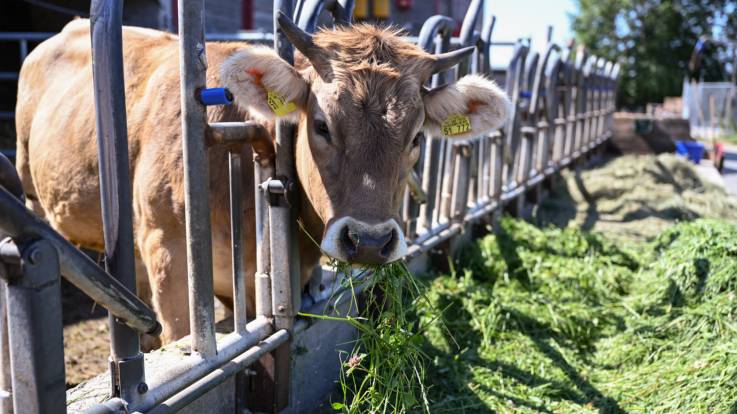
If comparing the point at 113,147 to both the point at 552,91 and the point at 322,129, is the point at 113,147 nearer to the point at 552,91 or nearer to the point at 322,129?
the point at 322,129

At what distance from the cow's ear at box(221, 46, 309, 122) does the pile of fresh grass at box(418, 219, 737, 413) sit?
48.0 inches

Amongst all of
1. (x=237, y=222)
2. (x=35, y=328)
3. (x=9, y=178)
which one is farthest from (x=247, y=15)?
(x=35, y=328)

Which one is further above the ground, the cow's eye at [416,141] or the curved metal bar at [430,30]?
the curved metal bar at [430,30]

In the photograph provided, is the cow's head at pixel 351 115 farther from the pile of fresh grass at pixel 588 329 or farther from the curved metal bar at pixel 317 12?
the pile of fresh grass at pixel 588 329

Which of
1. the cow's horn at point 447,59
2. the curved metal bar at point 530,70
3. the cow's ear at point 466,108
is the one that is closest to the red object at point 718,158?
the curved metal bar at point 530,70

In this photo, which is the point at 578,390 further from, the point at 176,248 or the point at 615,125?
the point at 615,125

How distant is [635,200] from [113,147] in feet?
25.6

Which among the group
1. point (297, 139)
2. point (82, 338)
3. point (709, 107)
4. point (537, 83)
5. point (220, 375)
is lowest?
point (82, 338)

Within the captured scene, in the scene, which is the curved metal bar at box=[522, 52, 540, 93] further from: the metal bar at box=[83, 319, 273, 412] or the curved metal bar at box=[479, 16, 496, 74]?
the metal bar at box=[83, 319, 273, 412]

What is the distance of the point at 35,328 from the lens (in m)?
1.46

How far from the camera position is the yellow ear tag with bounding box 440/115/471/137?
3.03 m

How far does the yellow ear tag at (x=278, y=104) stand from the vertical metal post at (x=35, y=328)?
4.14ft

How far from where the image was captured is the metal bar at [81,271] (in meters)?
1.36

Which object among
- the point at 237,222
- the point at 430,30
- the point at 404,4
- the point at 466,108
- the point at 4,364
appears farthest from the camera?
the point at 404,4
